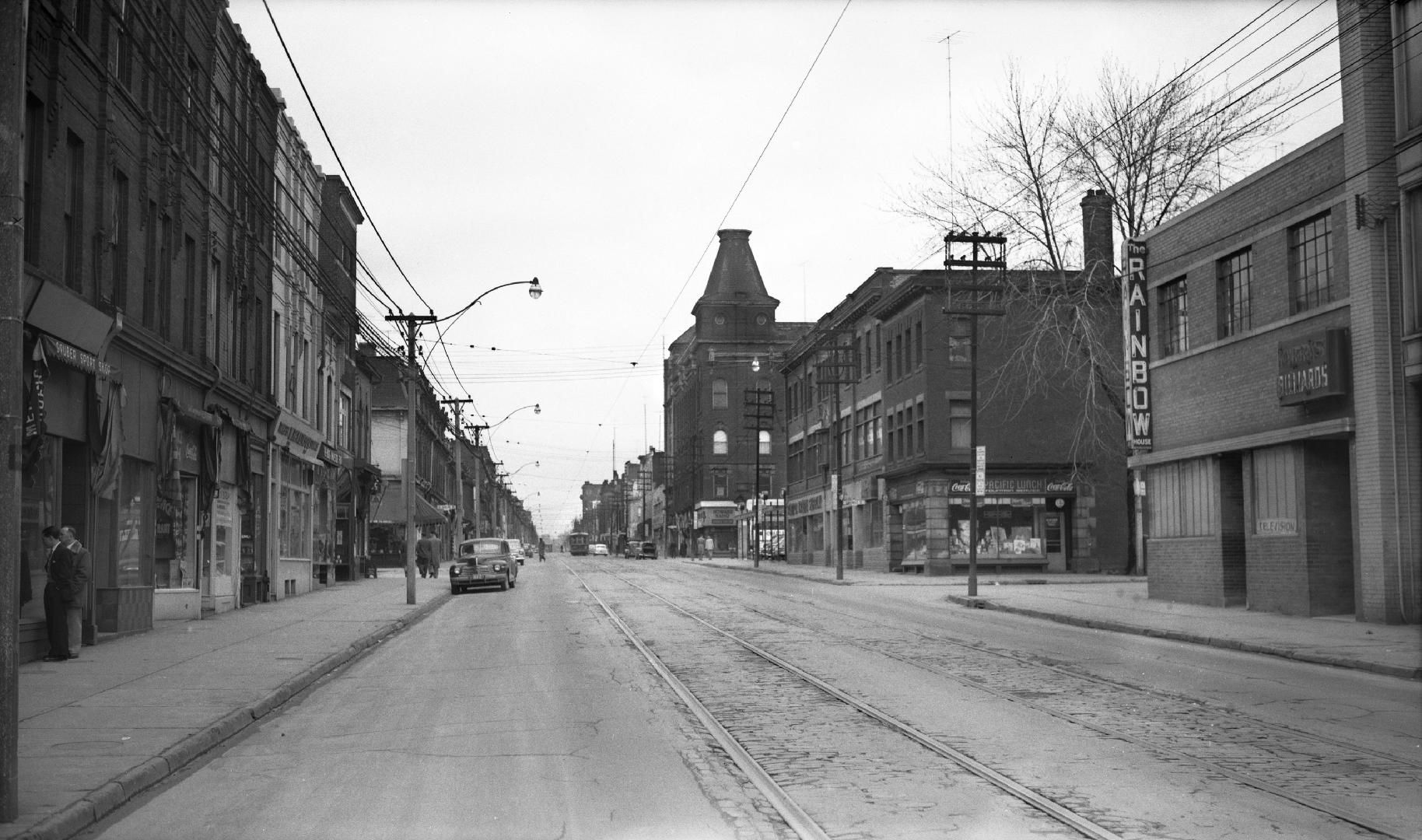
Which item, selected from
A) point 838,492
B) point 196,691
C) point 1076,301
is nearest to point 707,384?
point 838,492

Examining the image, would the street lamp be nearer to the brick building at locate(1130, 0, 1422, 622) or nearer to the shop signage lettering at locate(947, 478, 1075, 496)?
the brick building at locate(1130, 0, 1422, 622)

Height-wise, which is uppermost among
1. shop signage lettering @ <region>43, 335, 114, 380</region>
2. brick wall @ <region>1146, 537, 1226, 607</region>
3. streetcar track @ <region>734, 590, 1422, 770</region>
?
shop signage lettering @ <region>43, 335, 114, 380</region>

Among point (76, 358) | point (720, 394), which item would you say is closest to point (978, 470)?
point (76, 358)

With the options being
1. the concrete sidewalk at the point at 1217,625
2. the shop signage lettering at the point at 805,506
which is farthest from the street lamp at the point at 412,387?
the shop signage lettering at the point at 805,506

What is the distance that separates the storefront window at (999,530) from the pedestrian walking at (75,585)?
40.9m

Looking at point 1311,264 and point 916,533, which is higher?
point 1311,264

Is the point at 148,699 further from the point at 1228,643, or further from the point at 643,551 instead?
the point at 643,551

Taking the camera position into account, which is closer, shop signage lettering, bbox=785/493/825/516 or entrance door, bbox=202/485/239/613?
entrance door, bbox=202/485/239/613

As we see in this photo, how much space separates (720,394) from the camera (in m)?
119

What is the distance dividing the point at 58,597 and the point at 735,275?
106657 mm

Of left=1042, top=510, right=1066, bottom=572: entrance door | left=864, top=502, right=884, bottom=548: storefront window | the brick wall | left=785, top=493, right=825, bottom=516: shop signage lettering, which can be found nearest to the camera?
the brick wall

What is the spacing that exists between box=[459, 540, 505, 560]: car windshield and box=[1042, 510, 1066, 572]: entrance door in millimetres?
23561

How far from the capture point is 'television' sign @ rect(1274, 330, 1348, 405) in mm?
23781

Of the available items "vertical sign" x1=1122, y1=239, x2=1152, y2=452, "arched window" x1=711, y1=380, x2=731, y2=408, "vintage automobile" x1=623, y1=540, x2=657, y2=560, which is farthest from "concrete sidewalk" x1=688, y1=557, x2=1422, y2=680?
"arched window" x1=711, y1=380, x2=731, y2=408
